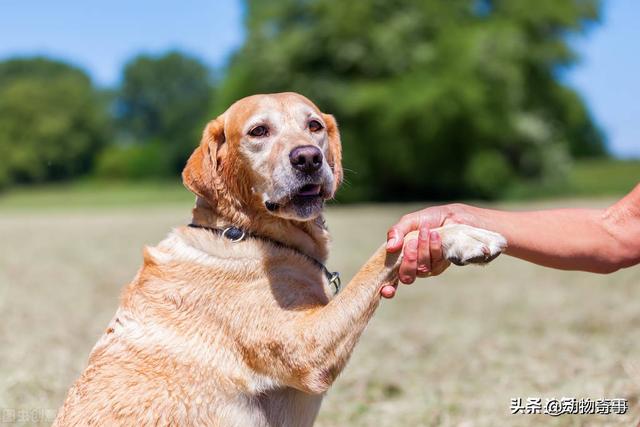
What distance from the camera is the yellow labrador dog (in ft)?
10.4

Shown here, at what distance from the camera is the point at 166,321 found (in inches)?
135

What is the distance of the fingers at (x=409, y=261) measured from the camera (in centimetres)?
319

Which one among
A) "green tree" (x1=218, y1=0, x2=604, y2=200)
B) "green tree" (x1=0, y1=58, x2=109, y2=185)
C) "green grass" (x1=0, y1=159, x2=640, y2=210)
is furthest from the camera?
"green tree" (x1=0, y1=58, x2=109, y2=185)

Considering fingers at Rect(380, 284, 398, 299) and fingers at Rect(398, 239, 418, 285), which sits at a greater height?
fingers at Rect(398, 239, 418, 285)

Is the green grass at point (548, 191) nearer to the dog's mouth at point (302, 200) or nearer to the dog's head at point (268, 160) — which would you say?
the dog's head at point (268, 160)

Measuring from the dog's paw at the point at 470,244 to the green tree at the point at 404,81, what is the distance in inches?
1133

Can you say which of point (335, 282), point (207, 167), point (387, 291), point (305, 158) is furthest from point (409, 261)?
point (207, 167)

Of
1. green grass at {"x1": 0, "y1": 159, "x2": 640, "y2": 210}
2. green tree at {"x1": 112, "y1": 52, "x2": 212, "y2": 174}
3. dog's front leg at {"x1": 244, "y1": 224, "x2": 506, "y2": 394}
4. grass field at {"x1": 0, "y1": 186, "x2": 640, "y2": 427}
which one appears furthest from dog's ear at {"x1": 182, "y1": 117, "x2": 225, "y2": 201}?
green tree at {"x1": 112, "y1": 52, "x2": 212, "y2": 174}

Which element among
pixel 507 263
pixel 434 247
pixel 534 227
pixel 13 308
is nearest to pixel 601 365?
pixel 534 227

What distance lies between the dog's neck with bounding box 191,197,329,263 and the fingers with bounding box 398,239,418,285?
63cm

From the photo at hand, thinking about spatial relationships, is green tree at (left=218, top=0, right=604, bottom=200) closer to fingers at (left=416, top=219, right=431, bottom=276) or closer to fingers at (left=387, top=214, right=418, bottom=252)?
fingers at (left=387, top=214, right=418, bottom=252)

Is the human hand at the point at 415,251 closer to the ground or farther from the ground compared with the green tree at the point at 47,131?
closer to the ground

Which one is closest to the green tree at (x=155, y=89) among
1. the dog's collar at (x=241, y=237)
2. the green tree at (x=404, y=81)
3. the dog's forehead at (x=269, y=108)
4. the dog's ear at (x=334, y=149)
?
the green tree at (x=404, y=81)

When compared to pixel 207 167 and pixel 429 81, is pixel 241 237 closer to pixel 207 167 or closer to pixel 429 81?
pixel 207 167
